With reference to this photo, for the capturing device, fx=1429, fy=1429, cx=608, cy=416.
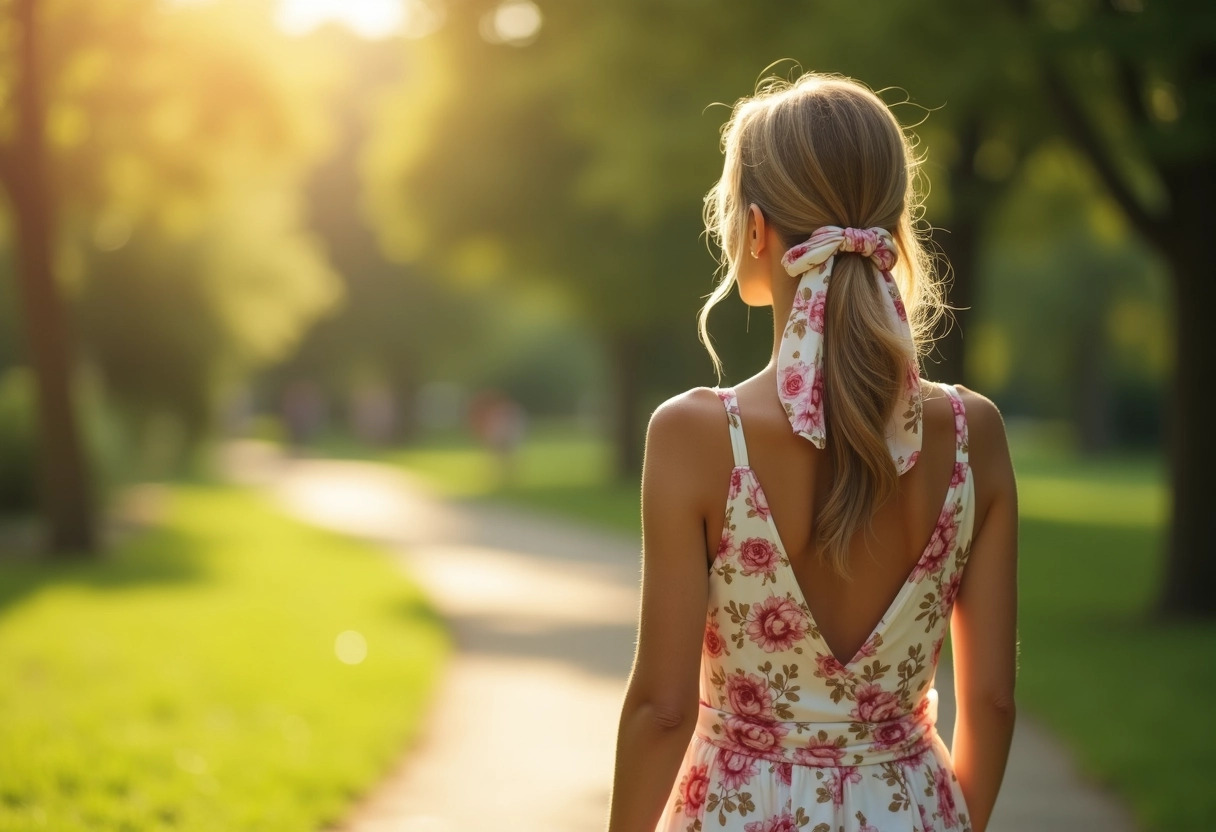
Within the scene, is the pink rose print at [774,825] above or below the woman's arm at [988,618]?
below

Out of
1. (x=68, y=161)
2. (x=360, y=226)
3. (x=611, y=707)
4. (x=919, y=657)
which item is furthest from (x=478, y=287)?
(x=919, y=657)

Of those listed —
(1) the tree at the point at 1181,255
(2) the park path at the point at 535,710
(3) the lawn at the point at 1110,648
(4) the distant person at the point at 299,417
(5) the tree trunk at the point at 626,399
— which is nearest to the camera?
(2) the park path at the point at 535,710

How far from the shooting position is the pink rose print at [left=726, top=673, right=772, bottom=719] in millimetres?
2215

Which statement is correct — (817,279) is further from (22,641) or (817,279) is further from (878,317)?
(22,641)

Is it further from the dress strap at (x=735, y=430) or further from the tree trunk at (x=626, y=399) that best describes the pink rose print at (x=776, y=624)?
the tree trunk at (x=626, y=399)

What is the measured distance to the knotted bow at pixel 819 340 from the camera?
2.10 metres

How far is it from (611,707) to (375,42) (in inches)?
2106

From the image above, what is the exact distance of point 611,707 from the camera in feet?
27.5

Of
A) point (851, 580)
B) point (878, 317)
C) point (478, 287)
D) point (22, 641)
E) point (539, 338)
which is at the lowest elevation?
point (539, 338)

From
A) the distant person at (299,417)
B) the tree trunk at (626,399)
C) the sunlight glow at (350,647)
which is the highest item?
the sunlight glow at (350,647)

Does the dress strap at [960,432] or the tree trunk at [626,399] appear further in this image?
the tree trunk at [626,399]

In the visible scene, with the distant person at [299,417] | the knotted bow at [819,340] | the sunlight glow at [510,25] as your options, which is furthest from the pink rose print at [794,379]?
the distant person at [299,417]

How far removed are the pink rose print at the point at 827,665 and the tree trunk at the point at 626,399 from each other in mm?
27102

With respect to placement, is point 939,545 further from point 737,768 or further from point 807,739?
point 737,768
